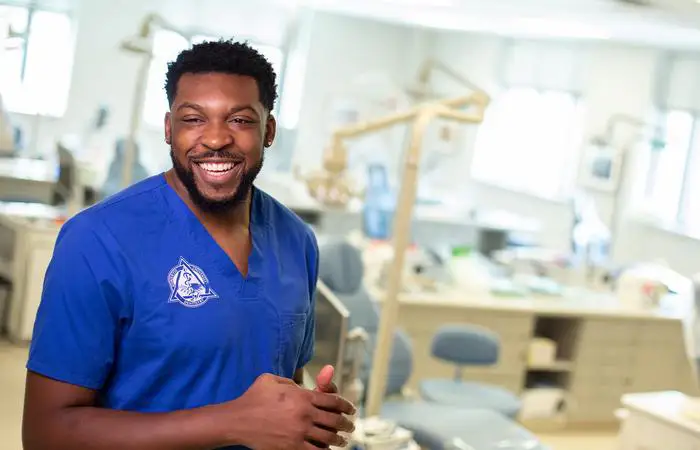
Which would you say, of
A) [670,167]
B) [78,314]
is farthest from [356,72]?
[78,314]

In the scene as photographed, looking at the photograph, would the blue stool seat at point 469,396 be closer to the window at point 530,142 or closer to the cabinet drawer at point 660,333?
the cabinet drawer at point 660,333

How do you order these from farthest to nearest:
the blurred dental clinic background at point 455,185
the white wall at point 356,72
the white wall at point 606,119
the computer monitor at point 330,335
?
the white wall at point 356,72 → the white wall at point 606,119 → the blurred dental clinic background at point 455,185 → the computer monitor at point 330,335

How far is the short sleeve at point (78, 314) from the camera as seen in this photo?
1.31 m

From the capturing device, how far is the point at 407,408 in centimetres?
402

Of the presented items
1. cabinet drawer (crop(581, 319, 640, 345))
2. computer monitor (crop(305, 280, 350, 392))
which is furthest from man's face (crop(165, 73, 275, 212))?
cabinet drawer (crop(581, 319, 640, 345))

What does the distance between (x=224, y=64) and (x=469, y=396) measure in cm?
339

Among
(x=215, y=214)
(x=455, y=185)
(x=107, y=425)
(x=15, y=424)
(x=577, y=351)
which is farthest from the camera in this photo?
(x=455, y=185)

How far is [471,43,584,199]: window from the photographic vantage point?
9.59 meters

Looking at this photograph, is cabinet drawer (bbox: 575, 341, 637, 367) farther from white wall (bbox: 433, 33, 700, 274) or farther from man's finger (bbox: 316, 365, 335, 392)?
man's finger (bbox: 316, 365, 335, 392)

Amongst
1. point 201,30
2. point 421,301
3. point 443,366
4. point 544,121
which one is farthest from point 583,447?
point 201,30

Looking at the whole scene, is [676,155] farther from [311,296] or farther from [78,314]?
[78,314]

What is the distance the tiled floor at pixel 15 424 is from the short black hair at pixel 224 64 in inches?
114

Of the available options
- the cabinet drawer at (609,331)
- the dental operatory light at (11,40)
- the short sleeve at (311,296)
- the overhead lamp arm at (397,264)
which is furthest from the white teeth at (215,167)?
the cabinet drawer at (609,331)

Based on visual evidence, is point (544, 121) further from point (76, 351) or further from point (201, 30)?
point (76, 351)
